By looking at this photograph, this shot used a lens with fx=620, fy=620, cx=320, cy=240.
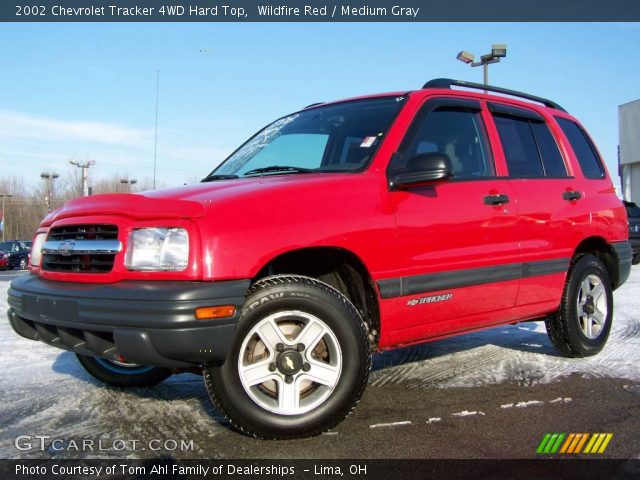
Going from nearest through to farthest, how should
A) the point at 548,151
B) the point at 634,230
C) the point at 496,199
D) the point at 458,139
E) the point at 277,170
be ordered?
the point at 277,170
the point at 496,199
the point at 458,139
the point at 548,151
the point at 634,230

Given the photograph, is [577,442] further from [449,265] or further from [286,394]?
[286,394]

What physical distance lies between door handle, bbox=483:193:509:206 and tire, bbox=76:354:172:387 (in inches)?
91.0

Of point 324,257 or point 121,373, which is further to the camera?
point 121,373

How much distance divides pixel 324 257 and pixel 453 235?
81 centimetres

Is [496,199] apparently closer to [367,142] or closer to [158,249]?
[367,142]

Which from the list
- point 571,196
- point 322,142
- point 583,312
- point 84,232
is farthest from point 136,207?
point 583,312

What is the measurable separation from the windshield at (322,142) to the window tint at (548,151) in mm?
1408

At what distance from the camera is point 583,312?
486 centimetres

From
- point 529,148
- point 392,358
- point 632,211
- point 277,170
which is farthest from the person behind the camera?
point 632,211

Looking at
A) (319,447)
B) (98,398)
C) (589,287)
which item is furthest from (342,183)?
(589,287)

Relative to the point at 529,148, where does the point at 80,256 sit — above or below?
below

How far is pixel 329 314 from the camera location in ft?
9.95

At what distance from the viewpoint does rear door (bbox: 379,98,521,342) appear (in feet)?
11.4

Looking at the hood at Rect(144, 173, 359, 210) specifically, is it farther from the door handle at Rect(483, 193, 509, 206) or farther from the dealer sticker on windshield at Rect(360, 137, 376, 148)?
the door handle at Rect(483, 193, 509, 206)
